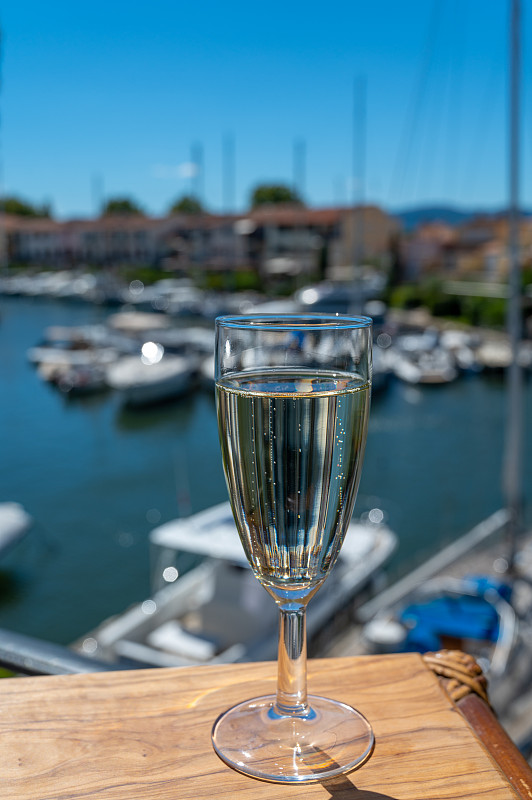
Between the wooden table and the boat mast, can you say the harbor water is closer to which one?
the boat mast

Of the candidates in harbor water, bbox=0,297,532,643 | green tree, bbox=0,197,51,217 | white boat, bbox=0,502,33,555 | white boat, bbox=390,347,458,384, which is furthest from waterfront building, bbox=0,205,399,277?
white boat, bbox=0,502,33,555

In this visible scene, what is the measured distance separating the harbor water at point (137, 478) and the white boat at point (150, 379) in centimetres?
45

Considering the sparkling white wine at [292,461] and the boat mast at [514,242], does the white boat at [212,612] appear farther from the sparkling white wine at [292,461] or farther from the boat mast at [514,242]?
the sparkling white wine at [292,461]

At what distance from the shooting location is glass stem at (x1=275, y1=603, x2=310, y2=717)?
1.99 feet

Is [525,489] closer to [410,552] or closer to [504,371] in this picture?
[410,552]

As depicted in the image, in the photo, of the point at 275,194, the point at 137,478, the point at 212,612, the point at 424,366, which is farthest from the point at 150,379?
the point at 275,194

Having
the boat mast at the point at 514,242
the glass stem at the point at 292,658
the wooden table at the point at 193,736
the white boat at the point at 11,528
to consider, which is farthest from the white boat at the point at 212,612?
the glass stem at the point at 292,658

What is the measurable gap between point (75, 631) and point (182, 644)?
2.54 meters

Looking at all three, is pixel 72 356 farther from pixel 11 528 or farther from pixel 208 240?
pixel 208 240

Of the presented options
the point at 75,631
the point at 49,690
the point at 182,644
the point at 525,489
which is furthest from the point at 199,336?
the point at 49,690

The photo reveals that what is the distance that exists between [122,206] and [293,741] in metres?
60.8

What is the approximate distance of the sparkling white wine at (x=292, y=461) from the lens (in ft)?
1.93

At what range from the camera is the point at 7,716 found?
66cm

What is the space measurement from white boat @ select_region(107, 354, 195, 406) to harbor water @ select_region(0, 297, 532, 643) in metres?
0.45
